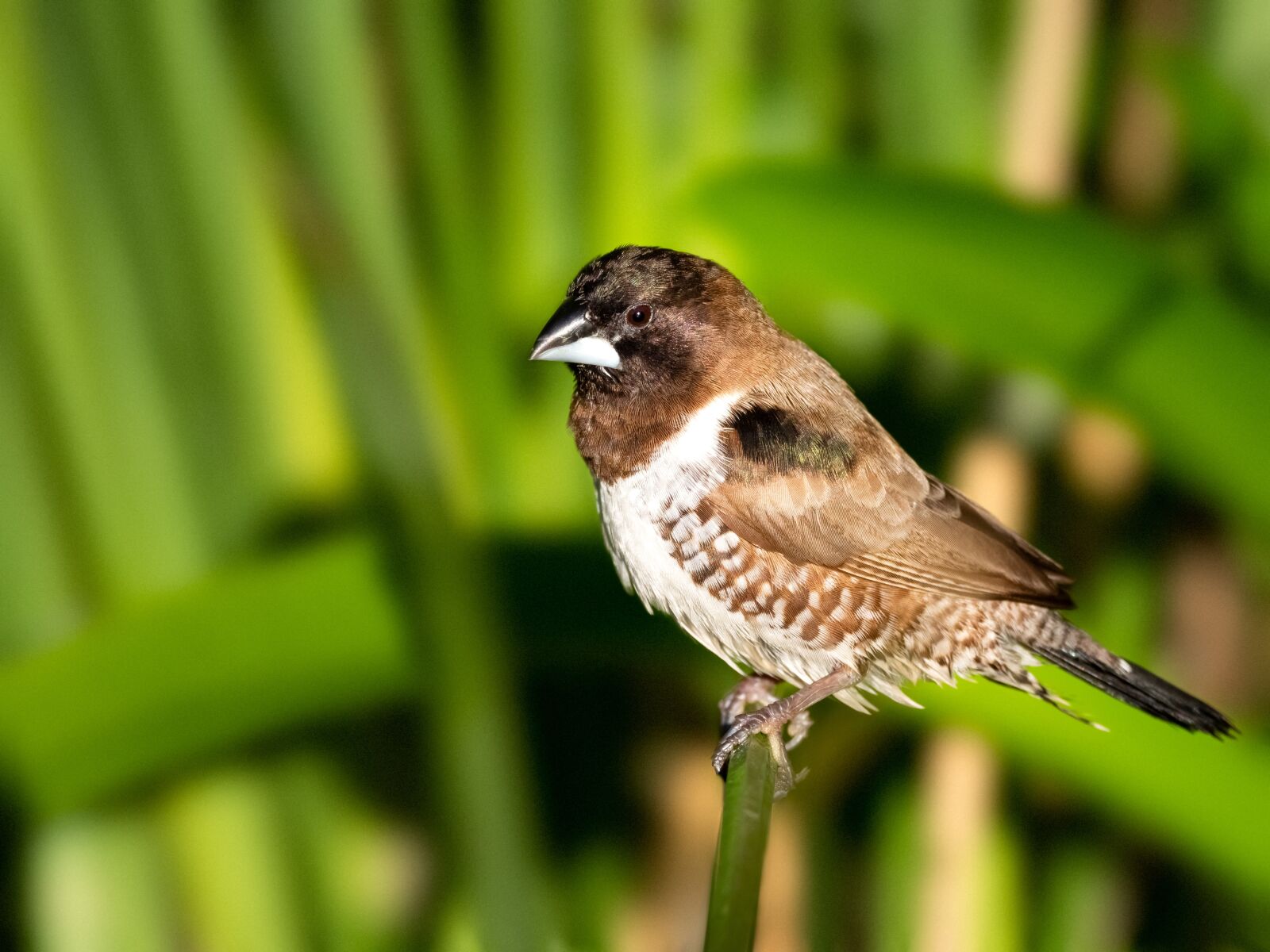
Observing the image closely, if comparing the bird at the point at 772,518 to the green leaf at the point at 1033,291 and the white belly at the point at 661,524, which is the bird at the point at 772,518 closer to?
the white belly at the point at 661,524

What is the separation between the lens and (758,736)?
54.0 inches

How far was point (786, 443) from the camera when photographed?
159 centimetres

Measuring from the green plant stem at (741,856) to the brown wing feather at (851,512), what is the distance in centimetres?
45

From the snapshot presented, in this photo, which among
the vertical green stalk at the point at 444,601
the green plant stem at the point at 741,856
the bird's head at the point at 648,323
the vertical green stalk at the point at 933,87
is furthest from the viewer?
the vertical green stalk at the point at 933,87

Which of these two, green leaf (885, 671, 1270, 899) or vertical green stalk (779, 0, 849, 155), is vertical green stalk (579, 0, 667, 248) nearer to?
vertical green stalk (779, 0, 849, 155)

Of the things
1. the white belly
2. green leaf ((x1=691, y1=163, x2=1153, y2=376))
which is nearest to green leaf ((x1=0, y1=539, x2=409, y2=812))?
the white belly

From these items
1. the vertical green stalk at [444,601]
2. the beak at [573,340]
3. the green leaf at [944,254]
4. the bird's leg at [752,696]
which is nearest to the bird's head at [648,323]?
the beak at [573,340]

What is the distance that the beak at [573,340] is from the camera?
1.54 meters

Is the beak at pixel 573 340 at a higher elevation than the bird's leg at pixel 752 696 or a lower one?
higher

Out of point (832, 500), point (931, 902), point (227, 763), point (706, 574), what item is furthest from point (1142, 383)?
point (227, 763)

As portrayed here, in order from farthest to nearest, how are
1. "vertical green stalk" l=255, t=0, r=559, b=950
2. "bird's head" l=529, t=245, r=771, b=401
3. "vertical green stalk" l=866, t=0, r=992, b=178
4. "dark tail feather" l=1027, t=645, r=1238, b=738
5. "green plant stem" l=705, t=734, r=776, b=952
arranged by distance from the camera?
"vertical green stalk" l=866, t=0, r=992, b=178 → "bird's head" l=529, t=245, r=771, b=401 → "dark tail feather" l=1027, t=645, r=1238, b=738 → "vertical green stalk" l=255, t=0, r=559, b=950 → "green plant stem" l=705, t=734, r=776, b=952

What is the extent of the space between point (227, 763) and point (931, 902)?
1148 mm

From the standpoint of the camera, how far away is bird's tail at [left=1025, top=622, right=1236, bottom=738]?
4.80ft

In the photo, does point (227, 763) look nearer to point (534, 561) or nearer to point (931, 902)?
point (534, 561)
